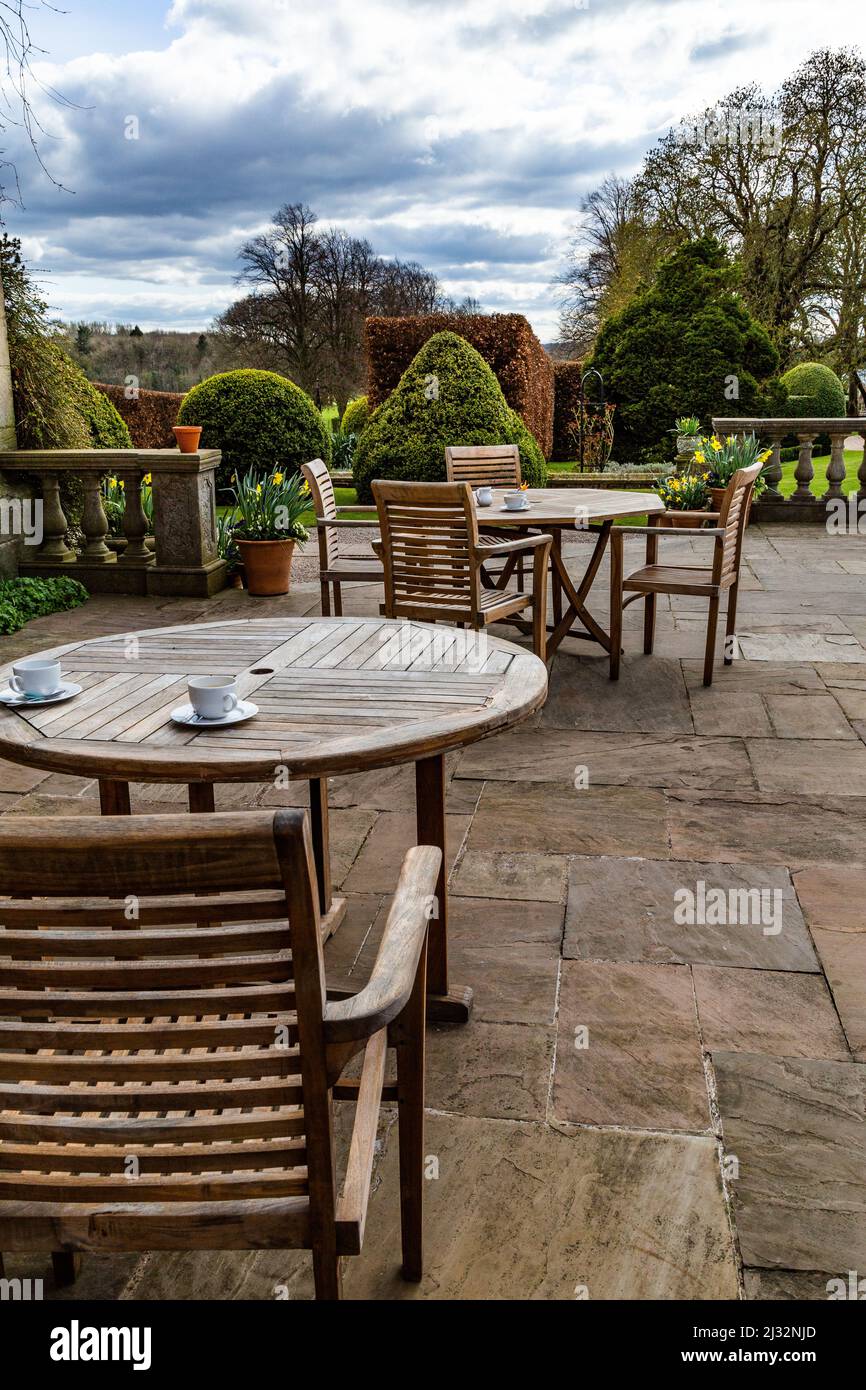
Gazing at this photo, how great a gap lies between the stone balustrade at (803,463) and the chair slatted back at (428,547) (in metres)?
5.86

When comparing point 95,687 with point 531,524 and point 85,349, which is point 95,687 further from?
point 85,349

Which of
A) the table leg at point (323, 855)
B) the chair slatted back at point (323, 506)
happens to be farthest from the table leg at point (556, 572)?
the table leg at point (323, 855)

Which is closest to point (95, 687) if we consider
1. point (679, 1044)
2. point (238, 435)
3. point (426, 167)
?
point (679, 1044)

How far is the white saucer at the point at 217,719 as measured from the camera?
1922mm

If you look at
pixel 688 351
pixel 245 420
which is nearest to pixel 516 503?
pixel 245 420

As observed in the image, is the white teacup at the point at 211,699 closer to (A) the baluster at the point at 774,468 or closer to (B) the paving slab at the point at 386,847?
(B) the paving slab at the point at 386,847

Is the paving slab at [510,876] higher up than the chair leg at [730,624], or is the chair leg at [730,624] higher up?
the chair leg at [730,624]

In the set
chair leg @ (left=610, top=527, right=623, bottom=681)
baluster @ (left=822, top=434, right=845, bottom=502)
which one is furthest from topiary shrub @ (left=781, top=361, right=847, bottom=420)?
A: chair leg @ (left=610, top=527, right=623, bottom=681)

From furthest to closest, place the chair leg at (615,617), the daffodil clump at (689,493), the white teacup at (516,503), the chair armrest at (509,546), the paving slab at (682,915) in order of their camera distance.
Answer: the daffodil clump at (689,493) → the white teacup at (516,503) → the chair leg at (615,617) → the chair armrest at (509,546) → the paving slab at (682,915)

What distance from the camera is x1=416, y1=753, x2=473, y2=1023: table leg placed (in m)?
2.25

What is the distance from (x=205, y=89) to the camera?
15.1 ft

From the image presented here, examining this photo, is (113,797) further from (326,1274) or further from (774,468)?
(774,468)

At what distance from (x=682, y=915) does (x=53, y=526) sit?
5482 millimetres

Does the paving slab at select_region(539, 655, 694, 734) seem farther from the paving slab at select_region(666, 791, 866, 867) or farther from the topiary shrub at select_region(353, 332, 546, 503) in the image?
the topiary shrub at select_region(353, 332, 546, 503)
